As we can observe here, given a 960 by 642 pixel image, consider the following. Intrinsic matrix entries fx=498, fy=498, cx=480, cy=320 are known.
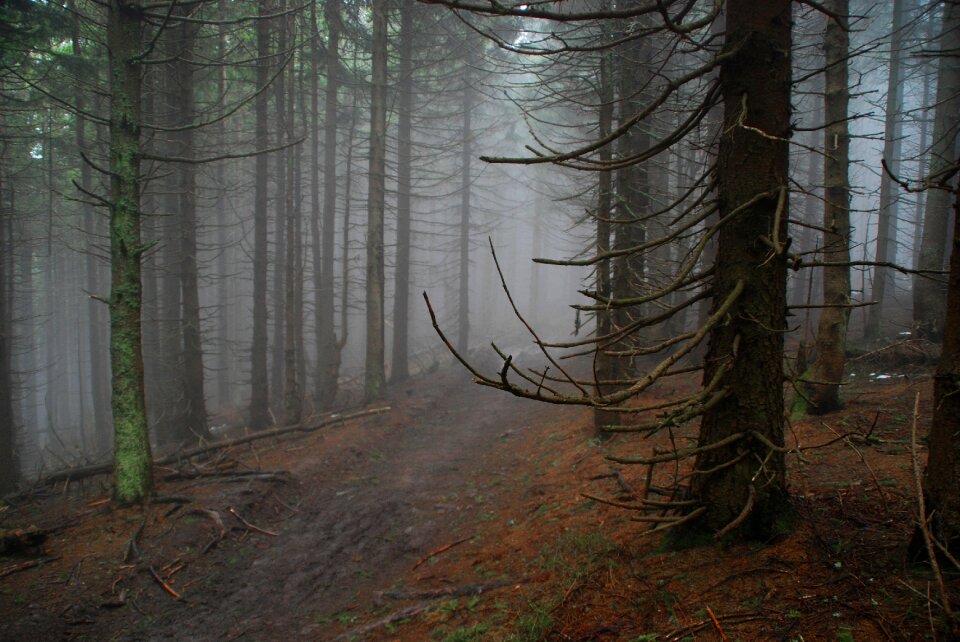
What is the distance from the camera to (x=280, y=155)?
19.3 m

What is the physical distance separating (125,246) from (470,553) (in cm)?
664

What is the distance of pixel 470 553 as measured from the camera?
602cm

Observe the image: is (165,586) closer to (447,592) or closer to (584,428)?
(447,592)

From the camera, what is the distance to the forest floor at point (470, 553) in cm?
298

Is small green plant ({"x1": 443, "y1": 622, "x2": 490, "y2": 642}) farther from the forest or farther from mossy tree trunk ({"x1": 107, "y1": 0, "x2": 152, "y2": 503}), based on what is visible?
mossy tree trunk ({"x1": 107, "y1": 0, "x2": 152, "y2": 503})

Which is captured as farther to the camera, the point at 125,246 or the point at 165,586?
the point at 125,246

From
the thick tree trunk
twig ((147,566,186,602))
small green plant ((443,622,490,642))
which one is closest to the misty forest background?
the thick tree trunk


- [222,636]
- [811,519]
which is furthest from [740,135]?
[222,636]

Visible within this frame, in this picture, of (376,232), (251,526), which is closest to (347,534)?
(251,526)

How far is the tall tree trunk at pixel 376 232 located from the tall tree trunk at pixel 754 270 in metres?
12.2

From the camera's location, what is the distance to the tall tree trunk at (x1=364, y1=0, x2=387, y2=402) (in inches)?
571

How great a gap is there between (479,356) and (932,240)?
17.2 m

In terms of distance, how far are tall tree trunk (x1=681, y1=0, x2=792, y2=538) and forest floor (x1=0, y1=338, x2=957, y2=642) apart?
338 millimetres

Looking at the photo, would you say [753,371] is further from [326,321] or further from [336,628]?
[326,321]
